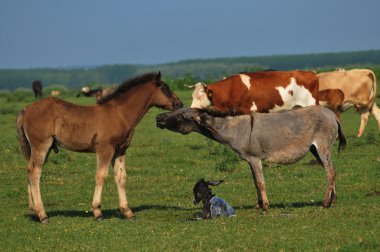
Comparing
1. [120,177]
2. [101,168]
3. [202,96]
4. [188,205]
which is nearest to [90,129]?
[101,168]

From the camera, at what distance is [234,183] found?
690 inches

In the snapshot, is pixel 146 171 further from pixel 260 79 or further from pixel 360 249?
pixel 360 249

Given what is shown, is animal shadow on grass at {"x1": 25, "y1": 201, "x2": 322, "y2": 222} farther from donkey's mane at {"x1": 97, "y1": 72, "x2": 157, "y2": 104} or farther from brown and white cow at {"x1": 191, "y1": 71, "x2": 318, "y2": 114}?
brown and white cow at {"x1": 191, "y1": 71, "x2": 318, "y2": 114}

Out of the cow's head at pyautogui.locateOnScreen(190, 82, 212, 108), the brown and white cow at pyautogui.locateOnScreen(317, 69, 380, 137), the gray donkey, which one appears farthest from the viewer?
the brown and white cow at pyautogui.locateOnScreen(317, 69, 380, 137)

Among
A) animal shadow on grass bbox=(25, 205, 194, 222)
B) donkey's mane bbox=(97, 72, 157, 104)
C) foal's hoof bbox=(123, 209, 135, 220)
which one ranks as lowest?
animal shadow on grass bbox=(25, 205, 194, 222)

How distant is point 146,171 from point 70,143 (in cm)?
601

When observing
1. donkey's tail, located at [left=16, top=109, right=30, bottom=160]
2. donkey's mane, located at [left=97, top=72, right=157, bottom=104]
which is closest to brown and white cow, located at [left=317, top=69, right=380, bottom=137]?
donkey's mane, located at [left=97, top=72, right=157, bottom=104]

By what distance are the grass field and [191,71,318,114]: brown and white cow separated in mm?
A: 1248

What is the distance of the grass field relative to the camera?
11703 mm

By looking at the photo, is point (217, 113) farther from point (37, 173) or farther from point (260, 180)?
point (37, 173)

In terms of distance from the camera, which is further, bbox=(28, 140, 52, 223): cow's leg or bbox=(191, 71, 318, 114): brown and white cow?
Result: bbox=(191, 71, 318, 114): brown and white cow

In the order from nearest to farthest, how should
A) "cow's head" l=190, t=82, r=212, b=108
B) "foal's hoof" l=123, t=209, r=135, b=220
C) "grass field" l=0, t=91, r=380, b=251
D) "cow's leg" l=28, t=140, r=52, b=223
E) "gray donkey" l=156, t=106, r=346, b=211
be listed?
"grass field" l=0, t=91, r=380, b=251 → "cow's leg" l=28, t=140, r=52, b=223 → "foal's hoof" l=123, t=209, r=135, b=220 → "gray donkey" l=156, t=106, r=346, b=211 → "cow's head" l=190, t=82, r=212, b=108

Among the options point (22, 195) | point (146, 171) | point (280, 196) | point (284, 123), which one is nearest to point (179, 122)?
point (284, 123)

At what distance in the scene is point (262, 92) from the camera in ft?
69.2
